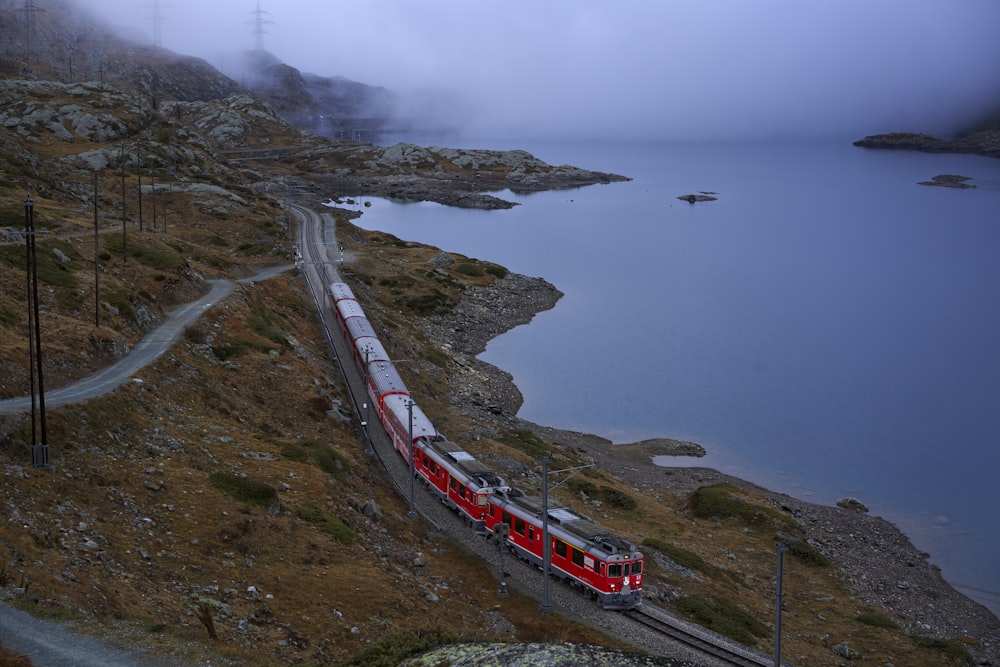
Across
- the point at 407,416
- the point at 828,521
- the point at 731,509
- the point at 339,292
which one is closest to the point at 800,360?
the point at 828,521

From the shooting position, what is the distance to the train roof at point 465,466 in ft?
138

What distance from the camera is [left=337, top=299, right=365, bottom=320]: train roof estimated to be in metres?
73.1

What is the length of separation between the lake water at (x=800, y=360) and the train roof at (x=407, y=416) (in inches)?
1039

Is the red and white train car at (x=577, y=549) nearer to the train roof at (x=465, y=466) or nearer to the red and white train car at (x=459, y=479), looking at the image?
the red and white train car at (x=459, y=479)

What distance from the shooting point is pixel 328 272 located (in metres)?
96.6

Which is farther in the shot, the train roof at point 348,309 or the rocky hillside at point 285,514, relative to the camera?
the train roof at point 348,309

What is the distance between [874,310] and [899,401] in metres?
39.2

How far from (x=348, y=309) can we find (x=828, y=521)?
138ft

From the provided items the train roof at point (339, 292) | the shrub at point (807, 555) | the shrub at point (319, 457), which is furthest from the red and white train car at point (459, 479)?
the train roof at point (339, 292)

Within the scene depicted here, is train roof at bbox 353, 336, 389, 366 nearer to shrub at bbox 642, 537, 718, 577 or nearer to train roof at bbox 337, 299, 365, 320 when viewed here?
train roof at bbox 337, 299, 365, 320

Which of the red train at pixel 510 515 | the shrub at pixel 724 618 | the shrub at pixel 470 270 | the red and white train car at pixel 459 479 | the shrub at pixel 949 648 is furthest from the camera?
the shrub at pixel 470 270

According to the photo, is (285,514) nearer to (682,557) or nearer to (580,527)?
(580,527)

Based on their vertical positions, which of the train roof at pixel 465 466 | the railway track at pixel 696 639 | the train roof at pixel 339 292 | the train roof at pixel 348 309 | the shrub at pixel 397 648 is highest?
the train roof at pixel 339 292

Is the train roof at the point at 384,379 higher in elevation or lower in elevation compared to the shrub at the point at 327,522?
higher
